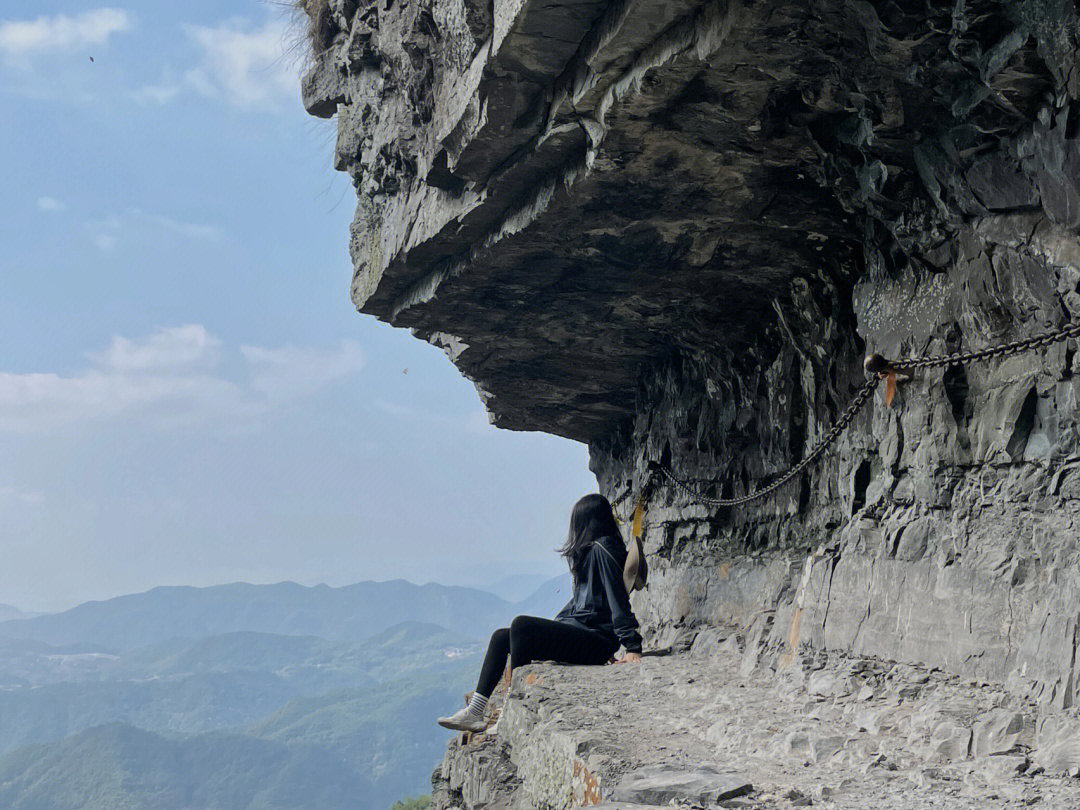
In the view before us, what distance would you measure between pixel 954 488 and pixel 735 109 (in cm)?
208

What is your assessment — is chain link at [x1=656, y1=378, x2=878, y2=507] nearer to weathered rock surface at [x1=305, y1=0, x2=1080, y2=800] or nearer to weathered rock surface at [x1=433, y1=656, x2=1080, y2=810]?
weathered rock surface at [x1=305, y1=0, x2=1080, y2=800]

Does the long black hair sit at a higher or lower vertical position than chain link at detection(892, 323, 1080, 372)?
lower

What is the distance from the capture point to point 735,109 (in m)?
4.41

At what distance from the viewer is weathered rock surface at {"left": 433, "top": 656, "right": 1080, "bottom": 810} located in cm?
318

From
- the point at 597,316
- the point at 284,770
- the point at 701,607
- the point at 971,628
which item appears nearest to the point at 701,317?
the point at 597,316

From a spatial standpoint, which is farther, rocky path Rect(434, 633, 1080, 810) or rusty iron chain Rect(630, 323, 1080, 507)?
rusty iron chain Rect(630, 323, 1080, 507)

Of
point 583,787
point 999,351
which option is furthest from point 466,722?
point 999,351

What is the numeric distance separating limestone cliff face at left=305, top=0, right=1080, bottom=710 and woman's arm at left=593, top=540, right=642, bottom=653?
2.69 feet

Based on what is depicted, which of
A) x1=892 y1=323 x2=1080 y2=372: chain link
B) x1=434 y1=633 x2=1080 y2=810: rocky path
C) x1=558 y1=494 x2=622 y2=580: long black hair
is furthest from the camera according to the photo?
x1=558 y1=494 x2=622 y2=580: long black hair

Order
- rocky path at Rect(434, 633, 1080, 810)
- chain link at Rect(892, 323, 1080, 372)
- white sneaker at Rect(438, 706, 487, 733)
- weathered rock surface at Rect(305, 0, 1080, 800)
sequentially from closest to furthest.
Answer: rocky path at Rect(434, 633, 1080, 810) → chain link at Rect(892, 323, 1080, 372) → weathered rock surface at Rect(305, 0, 1080, 800) → white sneaker at Rect(438, 706, 487, 733)

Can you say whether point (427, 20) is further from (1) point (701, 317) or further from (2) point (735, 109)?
(1) point (701, 317)

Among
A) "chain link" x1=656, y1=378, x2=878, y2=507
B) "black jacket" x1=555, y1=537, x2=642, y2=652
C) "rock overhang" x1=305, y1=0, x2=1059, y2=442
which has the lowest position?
"black jacket" x1=555, y1=537, x2=642, y2=652

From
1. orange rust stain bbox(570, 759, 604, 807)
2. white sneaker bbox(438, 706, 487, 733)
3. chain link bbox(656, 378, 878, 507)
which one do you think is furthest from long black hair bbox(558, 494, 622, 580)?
orange rust stain bbox(570, 759, 604, 807)

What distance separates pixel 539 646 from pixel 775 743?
3.02 meters
